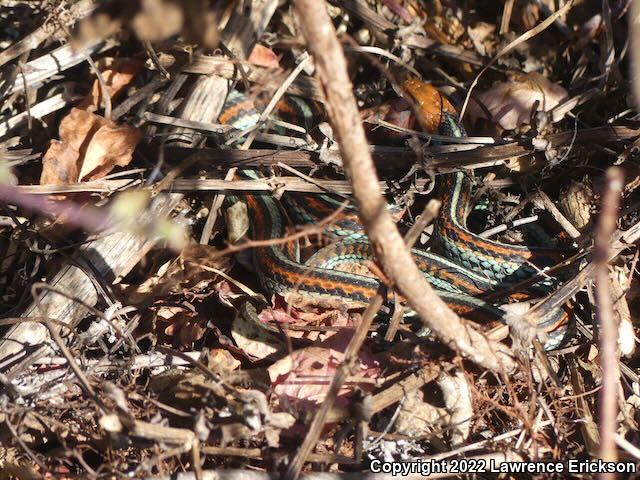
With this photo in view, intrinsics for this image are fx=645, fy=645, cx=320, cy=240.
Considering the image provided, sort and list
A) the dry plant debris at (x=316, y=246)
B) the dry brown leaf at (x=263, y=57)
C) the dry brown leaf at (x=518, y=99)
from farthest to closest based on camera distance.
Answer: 1. the dry brown leaf at (x=263, y=57)
2. the dry brown leaf at (x=518, y=99)
3. the dry plant debris at (x=316, y=246)

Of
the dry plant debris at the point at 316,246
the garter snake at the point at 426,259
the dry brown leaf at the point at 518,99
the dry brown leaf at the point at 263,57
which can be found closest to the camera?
the dry plant debris at the point at 316,246

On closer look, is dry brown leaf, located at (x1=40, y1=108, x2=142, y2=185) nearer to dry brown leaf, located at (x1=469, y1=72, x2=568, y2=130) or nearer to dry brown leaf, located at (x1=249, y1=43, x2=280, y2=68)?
dry brown leaf, located at (x1=249, y1=43, x2=280, y2=68)

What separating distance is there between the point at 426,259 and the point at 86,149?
2051 millimetres

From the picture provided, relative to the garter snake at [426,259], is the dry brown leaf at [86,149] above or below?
above

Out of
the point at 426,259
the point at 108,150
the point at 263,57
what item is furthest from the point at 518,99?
the point at 108,150

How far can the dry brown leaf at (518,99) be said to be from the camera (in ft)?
13.3

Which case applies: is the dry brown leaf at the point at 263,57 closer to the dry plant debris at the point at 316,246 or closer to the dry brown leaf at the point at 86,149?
the dry plant debris at the point at 316,246

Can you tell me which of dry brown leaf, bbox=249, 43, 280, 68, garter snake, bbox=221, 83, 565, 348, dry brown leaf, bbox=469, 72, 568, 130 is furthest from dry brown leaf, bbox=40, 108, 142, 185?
dry brown leaf, bbox=469, 72, 568, 130

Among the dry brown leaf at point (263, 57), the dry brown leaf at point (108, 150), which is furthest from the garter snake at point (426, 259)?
the dry brown leaf at point (263, 57)

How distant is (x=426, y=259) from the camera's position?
3.79 meters

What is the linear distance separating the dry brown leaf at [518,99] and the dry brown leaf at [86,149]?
87.3 inches

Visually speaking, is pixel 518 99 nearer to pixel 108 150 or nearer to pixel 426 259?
pixel 426 259

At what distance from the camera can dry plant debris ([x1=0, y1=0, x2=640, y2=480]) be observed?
2521mm

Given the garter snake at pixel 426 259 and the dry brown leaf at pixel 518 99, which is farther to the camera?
the dry brown leaf at pixel 518 99
